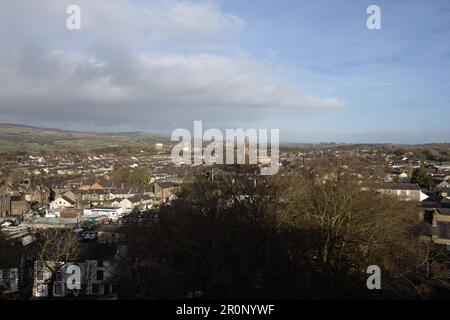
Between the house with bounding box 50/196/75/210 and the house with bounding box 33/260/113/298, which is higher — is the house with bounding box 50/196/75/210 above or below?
below

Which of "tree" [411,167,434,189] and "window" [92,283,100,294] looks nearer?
"window" [92,283,100,294]

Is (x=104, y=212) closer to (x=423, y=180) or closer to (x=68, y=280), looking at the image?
(x=68, y=280)

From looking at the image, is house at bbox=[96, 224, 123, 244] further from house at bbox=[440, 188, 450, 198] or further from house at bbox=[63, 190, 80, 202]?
house at bbox=[440, 188, 450, 198]

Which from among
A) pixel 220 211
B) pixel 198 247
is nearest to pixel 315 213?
pixel 220 211

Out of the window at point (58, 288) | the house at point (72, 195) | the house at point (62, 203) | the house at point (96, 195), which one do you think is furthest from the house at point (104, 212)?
the window at point (58, 288)

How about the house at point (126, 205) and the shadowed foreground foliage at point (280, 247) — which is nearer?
the shadowed foreground foliage at point (280, 247)

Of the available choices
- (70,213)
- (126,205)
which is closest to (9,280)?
(70,213)

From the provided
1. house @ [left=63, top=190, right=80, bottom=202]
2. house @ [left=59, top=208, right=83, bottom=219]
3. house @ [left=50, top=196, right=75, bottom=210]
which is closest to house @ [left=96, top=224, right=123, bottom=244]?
house @ [left=59, top=208, right=83, bottom=219]

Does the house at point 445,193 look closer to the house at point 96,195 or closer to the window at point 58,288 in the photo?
the window at point 58,288

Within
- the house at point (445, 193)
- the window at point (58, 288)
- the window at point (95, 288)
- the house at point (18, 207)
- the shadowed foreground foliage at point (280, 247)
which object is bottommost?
the house at point (18, 207)

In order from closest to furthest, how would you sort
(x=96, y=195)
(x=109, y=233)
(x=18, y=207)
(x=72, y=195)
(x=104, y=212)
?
(x=109, y=233)
(x=104, y=212)
(x=18, y=207)
(x=72, y=195)
(x=96, y=195)

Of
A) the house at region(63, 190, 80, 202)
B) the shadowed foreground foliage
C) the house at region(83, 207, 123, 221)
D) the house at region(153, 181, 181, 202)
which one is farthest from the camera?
the house at region(153, 181, 181, 202)

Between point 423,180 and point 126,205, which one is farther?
point 423,180

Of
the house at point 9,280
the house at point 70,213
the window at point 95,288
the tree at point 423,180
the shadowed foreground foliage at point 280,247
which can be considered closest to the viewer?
the shadowed foreground foliage at point 280,247
